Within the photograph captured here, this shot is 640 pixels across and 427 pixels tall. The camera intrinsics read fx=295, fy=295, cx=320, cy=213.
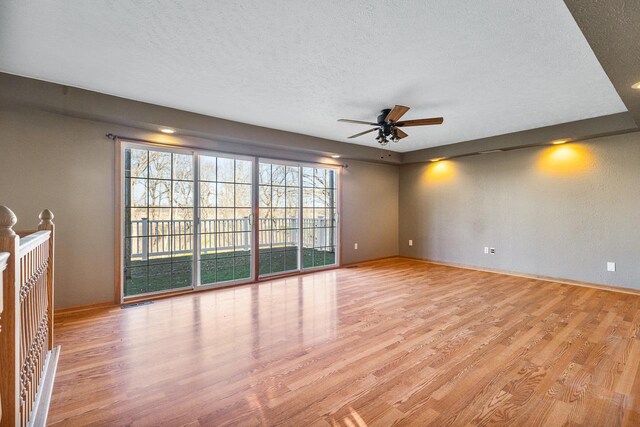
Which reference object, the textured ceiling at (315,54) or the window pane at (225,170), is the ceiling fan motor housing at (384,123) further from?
the window pane at (225,170)

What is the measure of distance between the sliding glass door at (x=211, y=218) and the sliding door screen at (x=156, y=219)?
0.01 meters

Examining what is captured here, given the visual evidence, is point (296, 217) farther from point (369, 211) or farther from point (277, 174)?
point (369, 211)

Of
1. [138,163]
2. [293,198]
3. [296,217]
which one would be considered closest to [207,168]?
[138,163]

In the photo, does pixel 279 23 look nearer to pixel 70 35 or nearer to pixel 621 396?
pixel 70 35

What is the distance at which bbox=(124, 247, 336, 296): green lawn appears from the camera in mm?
4078

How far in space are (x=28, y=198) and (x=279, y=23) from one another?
130 inches

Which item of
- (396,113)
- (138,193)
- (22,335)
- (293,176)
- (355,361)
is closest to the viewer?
(22,335)

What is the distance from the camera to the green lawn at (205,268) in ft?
13.4

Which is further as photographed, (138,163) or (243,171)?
(243,171)

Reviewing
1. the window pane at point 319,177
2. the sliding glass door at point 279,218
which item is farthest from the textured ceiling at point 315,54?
the window pane at point 319,177

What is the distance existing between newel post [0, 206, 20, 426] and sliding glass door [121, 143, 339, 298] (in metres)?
2.77

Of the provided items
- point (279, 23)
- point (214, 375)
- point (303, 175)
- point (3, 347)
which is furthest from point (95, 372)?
point (303, 175)

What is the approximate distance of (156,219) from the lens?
4.07 meters

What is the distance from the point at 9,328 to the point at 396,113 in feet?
10.9
